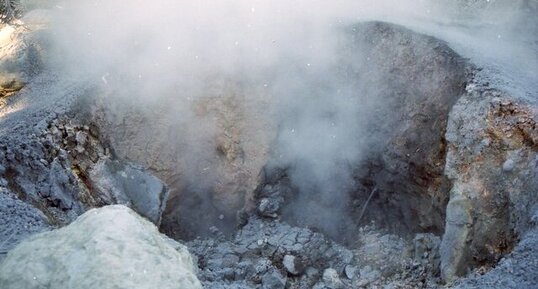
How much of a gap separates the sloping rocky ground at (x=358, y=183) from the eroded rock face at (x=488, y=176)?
14 mm

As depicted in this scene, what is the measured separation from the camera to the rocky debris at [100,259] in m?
2.77

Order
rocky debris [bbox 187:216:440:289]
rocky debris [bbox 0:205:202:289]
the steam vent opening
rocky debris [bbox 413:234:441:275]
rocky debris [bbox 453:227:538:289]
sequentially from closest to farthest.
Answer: rocky debris [bbox 0:205:202:289] < rocky debris [bbox 453:227:538:289] < rocky debris [bbox 413:234:441:275] < rocky debris [bbox 187:216:440:289] < the steam vent opening

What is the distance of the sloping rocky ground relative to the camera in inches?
194

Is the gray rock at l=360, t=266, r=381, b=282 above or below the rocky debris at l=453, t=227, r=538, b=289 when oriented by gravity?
below

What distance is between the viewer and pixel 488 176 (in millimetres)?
5199

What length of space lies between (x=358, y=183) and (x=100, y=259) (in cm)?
524

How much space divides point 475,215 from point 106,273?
4.12 meters

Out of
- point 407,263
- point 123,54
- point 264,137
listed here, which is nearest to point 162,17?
point 123,54

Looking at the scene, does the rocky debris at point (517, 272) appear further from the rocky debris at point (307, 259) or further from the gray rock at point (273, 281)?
the gray rock at point (273, 281)

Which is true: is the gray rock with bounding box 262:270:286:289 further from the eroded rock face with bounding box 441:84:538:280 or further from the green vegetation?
the green vegetation

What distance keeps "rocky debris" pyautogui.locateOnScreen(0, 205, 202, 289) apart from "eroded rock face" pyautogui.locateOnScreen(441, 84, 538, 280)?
3.44 m

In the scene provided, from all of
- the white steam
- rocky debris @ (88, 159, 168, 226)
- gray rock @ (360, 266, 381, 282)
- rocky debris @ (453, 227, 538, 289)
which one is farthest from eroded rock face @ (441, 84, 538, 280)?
rocky debris @ (88, 159, 168, 226)

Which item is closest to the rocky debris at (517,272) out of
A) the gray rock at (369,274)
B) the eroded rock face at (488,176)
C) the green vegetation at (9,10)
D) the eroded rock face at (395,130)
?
the eroded rock face at (488,176)

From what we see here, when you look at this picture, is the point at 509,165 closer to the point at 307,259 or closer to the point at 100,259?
the point at 307,259
